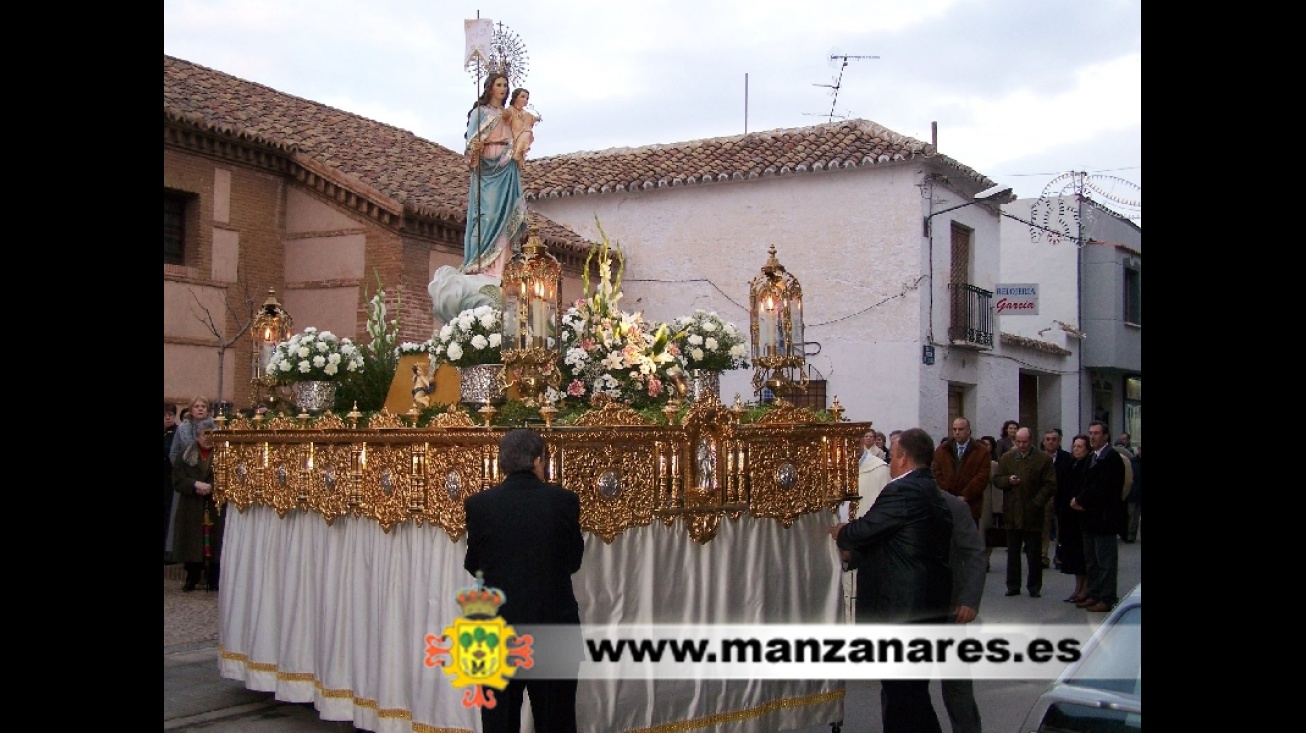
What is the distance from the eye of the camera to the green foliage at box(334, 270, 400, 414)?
850 centimetres

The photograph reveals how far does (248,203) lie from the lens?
17.8 metres

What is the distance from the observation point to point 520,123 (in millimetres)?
8500

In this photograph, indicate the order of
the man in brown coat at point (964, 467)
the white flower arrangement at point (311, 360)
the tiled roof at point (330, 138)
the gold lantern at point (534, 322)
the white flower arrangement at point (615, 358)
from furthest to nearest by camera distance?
1. the tiled roof at point (330, 138)
2. the man in brown coat at point (964, 467)
3. the white flower arrangement at point (311, 360)
4. the white flower arrangement at point (615, 358)
5. the gold lantern at point (534, 322)

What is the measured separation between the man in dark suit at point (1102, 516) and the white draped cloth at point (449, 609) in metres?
4.86

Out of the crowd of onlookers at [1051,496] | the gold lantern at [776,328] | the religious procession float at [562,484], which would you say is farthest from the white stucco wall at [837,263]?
the gold lantern at [776,328]

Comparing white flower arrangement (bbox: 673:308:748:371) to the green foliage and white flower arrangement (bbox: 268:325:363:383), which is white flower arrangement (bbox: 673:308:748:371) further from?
white flower arrangement (bbox: 268:325:363:383)

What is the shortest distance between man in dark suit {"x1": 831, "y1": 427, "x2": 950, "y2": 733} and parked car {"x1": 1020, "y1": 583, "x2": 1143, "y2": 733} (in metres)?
1.77

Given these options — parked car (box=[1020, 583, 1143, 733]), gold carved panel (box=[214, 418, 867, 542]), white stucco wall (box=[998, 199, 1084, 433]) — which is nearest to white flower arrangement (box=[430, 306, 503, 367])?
gold carved panel (box=[214, 418, 867, 542])

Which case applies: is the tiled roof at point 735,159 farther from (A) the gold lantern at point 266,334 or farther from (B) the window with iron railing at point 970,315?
(A) the gold lantern at point 266,334

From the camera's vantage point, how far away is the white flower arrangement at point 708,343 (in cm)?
789

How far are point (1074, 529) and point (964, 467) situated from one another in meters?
1.18

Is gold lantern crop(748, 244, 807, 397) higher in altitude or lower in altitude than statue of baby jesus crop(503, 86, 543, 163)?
lower

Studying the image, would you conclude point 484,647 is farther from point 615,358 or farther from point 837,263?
point 837,263

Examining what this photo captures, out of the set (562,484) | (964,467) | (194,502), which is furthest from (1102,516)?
(194,502)
